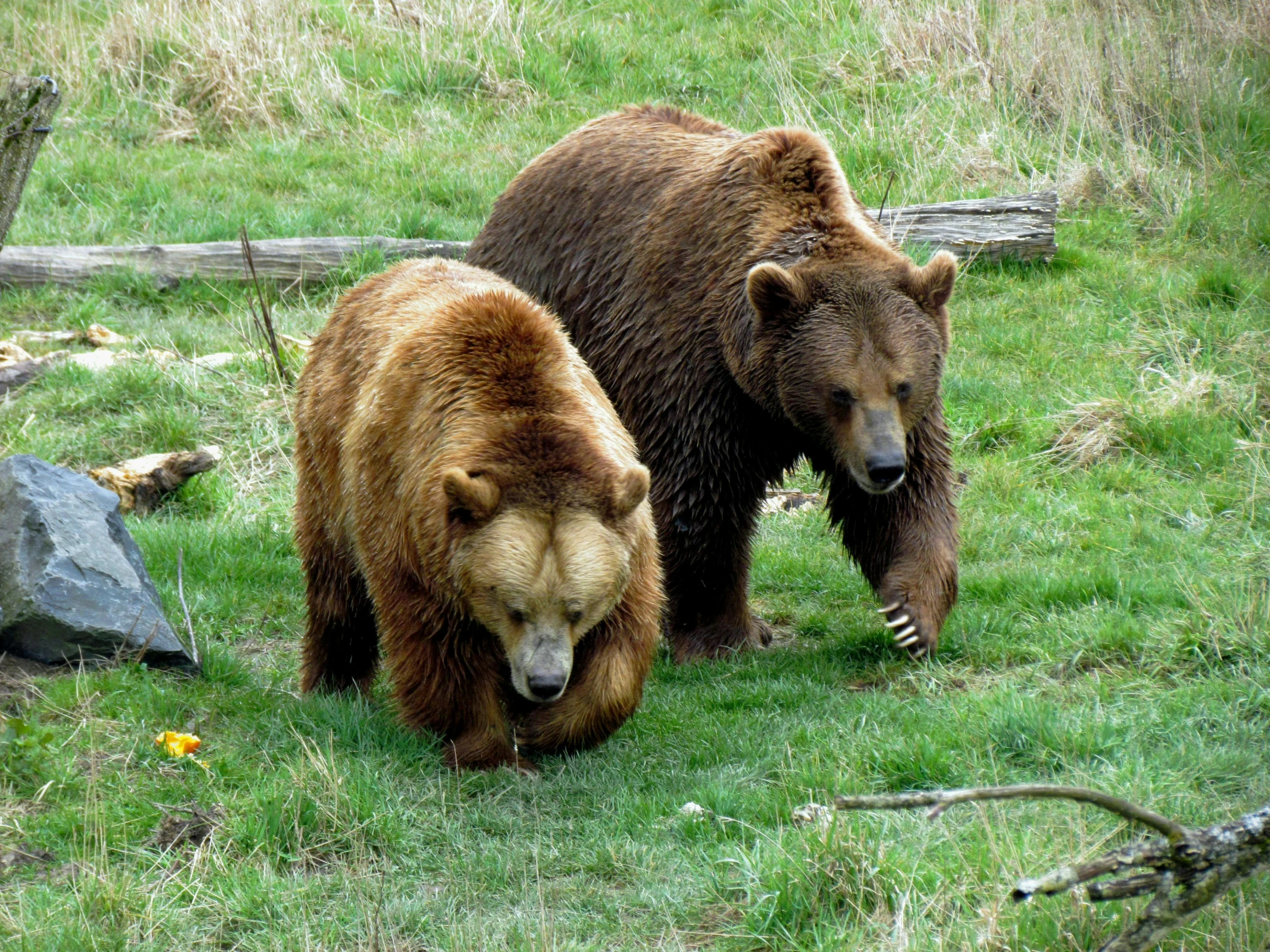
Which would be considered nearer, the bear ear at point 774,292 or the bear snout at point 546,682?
the bear snout at point 546,682

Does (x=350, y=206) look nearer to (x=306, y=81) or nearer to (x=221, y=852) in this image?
(x=306, y=81)

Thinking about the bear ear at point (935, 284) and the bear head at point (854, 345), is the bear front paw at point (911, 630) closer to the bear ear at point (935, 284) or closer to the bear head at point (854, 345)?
the bear head at point (854, 345)

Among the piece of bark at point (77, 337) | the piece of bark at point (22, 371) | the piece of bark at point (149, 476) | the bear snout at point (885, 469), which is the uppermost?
the bear snout at point (885, 469)

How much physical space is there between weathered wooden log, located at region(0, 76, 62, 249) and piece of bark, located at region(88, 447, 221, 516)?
3.23 metres

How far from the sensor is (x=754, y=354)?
5910 millimetres

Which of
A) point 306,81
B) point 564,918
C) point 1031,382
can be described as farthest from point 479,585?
point 306,81

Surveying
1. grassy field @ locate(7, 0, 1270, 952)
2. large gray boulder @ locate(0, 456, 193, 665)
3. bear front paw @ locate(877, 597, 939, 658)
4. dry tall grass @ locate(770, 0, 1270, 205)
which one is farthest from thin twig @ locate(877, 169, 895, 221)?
large gray boulder @ locate(0, 456, 193, 665)

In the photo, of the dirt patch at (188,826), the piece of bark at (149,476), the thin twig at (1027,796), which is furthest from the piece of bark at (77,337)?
the thin twig at (1027,796)

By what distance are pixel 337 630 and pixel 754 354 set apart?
2.08 m

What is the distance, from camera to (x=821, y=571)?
7406 millimetres

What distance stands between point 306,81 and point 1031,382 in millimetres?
7959

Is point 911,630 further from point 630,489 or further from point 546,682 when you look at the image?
point 546,682

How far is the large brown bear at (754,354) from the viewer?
5742 millimetres

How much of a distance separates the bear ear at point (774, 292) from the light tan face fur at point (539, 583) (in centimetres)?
161
